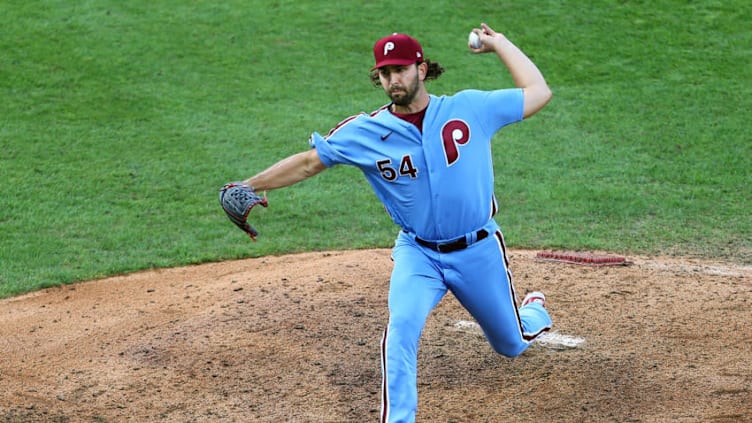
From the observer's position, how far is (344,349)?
21.1 ft

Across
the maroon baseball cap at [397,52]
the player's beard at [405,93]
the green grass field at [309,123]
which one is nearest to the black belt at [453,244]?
the player's beard at [405,93]

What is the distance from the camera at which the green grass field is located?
888 cm

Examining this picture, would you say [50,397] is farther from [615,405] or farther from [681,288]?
[681,288]

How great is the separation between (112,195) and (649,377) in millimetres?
5817

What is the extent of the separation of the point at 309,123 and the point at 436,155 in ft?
20.8

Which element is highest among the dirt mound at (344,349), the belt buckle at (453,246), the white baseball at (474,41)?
the white baseball at (474,41)

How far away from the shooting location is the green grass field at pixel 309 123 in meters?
8.88

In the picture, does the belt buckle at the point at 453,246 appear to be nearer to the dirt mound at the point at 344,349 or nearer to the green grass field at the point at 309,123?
the dirt mound at the point at 344,349

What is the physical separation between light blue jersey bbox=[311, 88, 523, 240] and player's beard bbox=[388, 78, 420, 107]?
0.31 ft

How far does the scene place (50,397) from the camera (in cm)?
579

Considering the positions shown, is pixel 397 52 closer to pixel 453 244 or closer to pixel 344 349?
pixel 453 244

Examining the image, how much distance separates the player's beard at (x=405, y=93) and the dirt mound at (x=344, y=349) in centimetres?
170

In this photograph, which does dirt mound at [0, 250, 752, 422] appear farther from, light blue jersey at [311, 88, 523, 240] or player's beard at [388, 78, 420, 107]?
player's beard at [388, 78, 420, 107]

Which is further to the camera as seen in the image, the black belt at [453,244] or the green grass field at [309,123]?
the green grass field at [309,123]
